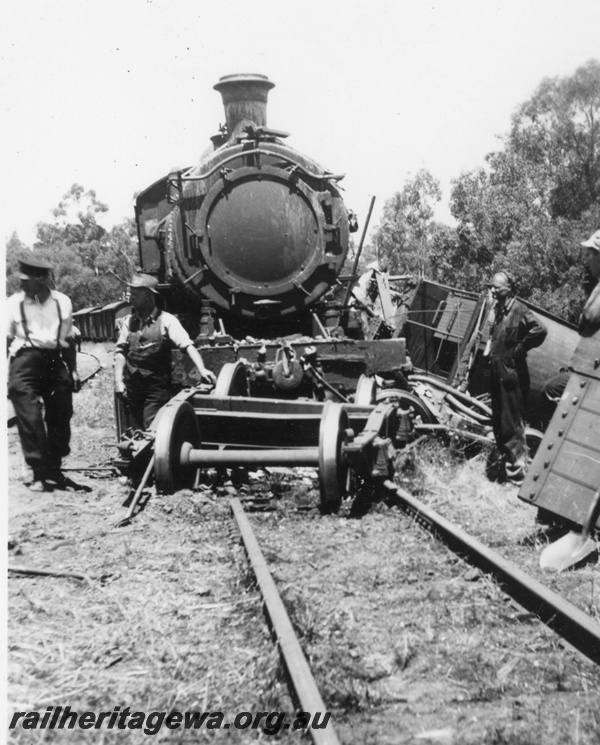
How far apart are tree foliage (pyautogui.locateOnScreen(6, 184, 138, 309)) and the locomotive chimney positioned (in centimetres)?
4183

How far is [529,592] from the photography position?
3318 mm

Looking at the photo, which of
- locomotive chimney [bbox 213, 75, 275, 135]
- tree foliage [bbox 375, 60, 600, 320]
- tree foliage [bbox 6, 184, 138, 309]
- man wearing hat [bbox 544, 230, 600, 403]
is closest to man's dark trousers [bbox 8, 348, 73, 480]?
man wearing hat [bbox 544, 230, 600, 403]

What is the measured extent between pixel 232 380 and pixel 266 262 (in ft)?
5.35

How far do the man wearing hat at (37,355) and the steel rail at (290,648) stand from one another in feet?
8.49

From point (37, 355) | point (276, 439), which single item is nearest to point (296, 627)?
point (276, 439)

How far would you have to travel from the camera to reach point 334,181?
761 centimetres

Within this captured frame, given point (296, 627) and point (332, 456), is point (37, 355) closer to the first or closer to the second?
point (332, 456)

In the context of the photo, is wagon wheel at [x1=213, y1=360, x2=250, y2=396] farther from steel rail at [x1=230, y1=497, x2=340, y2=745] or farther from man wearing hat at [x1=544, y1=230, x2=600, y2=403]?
man wearing hat at [x1=544, y1=230, x2=600, y2=403]

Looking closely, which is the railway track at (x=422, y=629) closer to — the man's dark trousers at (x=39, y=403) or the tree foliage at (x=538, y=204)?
the man's dark trousers at (x=39, y=403)

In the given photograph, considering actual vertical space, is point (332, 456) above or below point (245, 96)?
below

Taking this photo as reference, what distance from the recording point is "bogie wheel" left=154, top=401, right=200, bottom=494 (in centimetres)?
478

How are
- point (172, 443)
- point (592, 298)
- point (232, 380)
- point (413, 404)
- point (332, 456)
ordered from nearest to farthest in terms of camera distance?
point (592, 298) → point (332, 456) → point (172, 443) → point (232, 380) → point (413, 404)

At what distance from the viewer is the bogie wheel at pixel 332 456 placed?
455 cm

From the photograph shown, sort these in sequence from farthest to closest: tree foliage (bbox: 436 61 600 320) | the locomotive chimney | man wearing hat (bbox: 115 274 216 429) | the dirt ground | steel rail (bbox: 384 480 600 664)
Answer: tree foliage (bbox: 436 61 600 320)
the locomotive chimney
man wearing hat (bbox: 115 274 216 429)
steel rail (bbox: 384 480 600 664)
the dirt ground
